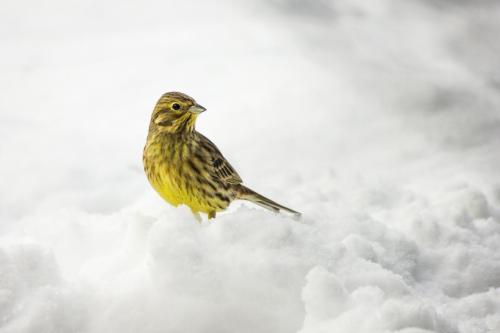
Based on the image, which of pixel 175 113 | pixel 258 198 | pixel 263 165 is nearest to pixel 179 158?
pixel 175 113

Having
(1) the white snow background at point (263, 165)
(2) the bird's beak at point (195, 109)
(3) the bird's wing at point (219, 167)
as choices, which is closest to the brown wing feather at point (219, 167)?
(3) the bird's wing at point (219, 167)

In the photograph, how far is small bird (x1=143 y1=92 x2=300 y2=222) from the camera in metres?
4.07

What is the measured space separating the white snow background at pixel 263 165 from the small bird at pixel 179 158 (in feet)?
1.53

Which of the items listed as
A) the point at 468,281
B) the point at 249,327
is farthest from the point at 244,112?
the point at 249,327

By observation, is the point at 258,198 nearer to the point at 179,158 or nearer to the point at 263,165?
the point at 179,158

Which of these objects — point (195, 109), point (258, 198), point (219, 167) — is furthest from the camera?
point (258, 198)

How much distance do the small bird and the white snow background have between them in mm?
465

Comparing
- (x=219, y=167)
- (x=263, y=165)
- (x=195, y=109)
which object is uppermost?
(x=263, y=165)

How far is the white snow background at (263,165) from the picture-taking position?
9.71 ft

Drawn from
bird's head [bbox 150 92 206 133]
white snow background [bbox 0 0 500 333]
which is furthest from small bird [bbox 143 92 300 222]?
white snow background [bbox 0 0 500 333]

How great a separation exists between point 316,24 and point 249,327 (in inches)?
296

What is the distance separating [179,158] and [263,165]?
7.20 feet

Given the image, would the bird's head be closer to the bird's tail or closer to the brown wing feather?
the brown wing feather

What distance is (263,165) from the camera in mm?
6207
